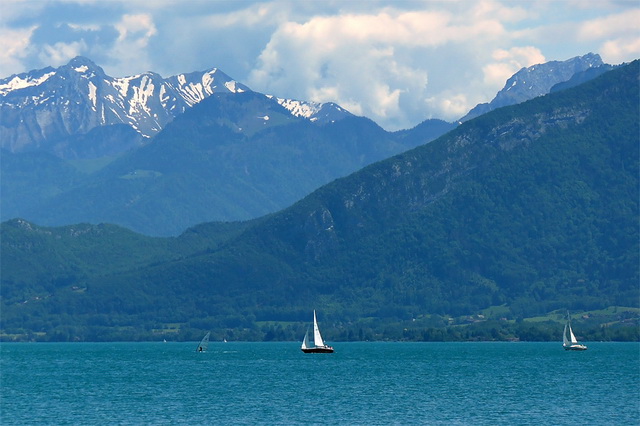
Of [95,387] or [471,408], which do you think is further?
[95,387]

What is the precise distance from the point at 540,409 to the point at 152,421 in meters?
46.8

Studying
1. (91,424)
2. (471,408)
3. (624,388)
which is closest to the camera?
(91,424)

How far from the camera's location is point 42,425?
141 metres

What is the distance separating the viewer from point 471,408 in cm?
15325

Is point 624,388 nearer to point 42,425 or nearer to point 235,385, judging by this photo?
point 235,385

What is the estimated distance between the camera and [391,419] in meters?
142

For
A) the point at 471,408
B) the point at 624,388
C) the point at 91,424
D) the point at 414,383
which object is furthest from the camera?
the point at 414,383

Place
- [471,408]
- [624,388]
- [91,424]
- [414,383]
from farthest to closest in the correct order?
[414,383]
[624,388]
[471,408]
[91,424]

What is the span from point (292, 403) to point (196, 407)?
41.9 feet

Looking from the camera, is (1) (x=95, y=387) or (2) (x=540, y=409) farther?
(1) (x=95, y=387)

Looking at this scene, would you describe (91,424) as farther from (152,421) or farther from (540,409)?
(540,409)

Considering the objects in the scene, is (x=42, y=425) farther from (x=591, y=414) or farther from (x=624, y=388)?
(x=624, y=388)

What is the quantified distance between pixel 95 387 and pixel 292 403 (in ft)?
150

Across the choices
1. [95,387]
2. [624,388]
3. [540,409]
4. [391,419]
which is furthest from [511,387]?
[95,387]
